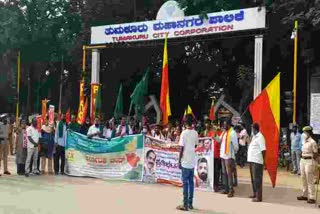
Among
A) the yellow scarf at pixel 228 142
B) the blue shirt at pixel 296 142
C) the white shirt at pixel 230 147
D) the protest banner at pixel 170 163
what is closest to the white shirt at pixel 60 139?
the protest banner at pixel 170 163

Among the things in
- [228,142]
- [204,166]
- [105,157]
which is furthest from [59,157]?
[228,142]

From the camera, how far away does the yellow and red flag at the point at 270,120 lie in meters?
13.2

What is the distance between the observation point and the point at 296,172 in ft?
66.3

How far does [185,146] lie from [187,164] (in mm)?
373

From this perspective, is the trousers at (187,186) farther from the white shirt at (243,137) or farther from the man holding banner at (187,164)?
the white shirt at (243,137)

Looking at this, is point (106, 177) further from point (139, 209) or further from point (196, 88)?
point (196, 88)

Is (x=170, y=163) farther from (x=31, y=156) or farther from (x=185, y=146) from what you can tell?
(x=31, y=156)

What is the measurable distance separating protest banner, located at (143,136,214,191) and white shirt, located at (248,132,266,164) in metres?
1.46

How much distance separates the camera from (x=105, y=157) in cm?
1644

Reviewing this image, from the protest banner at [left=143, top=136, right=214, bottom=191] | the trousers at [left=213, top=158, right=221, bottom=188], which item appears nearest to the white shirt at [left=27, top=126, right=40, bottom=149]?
the protest banner at [left=143, top=136, right=214, bottom=191]

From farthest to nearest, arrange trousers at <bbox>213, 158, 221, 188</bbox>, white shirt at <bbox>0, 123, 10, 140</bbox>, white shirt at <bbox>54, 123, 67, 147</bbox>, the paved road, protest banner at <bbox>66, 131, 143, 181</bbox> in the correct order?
white shirt at <bbox>54, 123, 67, 147</bbox>, white shirt at <bbox>0, 123, 10, 140</bbox>, protest banner at <bbox>66, 131, 143, 181</bbox>, trousers at <bbox>213, 158, 221, 188</bbox>, the paved road

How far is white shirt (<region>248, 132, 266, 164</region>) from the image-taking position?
12898 mm

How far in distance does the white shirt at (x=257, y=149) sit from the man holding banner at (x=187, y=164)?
7.07 feet

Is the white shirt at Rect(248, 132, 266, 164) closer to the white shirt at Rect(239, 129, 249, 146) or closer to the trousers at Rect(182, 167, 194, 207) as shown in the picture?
the trousers at Rect(182, 167, 194, 207)
